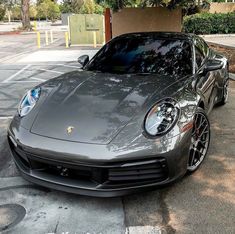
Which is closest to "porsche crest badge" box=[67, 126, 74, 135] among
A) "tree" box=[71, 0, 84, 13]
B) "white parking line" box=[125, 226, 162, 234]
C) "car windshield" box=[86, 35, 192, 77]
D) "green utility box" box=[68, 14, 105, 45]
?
"white parking line" box=[125, 226, 162, 234]

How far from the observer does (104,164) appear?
2697mm

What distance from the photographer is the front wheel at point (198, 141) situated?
339cm

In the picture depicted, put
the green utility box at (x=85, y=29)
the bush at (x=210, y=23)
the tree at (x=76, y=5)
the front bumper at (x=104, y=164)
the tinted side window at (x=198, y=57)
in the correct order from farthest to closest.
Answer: the tree at (x=76, y=5) < the green utility box at (x=85, y=29) < the bush at (x=210, y=23) < the tinted side window at (x=198, y=57) < the front bumper at (x=104, y=164)

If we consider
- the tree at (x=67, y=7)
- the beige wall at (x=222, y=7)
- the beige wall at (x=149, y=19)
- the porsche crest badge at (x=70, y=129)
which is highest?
the tree at (x=67, y=7)

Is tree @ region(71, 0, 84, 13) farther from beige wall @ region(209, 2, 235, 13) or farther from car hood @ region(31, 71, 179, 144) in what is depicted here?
car hood @ region(31, 71, 179, 144)

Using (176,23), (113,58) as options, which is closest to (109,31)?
(176,23)

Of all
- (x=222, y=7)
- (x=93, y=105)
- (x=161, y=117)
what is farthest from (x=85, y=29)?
(x=161, y=117)

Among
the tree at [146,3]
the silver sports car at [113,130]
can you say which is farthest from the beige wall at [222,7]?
the silver sports car at [113,130]

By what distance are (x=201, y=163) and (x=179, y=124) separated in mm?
839

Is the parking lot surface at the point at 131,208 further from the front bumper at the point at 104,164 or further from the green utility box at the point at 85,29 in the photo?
the green utility box at the point at 85,29

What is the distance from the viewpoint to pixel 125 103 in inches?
126

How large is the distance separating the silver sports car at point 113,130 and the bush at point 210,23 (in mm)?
16152

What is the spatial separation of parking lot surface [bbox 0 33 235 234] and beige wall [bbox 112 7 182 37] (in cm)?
818

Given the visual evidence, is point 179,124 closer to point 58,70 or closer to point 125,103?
point 125,103
